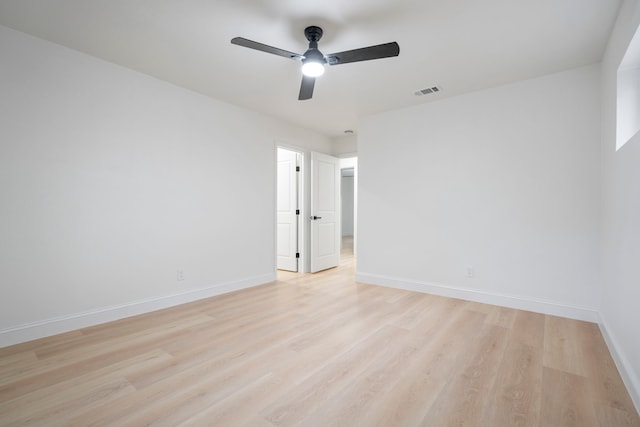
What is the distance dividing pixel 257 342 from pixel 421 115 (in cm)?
347

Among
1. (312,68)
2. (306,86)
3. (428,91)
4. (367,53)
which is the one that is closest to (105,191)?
(306,86)

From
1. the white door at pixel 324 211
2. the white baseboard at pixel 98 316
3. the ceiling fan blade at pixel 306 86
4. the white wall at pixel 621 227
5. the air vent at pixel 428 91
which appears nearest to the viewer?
the white wall at pixel 621 227

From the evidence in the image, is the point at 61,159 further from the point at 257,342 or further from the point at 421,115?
the point at 421,115

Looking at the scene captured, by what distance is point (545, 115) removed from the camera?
10.3 feet

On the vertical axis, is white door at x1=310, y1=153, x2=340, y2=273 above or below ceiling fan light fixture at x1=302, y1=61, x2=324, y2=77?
below

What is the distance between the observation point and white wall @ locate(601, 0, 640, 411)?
1.75 meters

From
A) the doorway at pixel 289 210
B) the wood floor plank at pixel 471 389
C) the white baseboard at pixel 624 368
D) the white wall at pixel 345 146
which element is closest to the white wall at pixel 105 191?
the doorway at pixel 289 210

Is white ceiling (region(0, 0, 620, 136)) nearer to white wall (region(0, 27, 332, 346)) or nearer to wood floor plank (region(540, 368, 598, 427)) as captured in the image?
white wall (region(0, 27, 332, 346))

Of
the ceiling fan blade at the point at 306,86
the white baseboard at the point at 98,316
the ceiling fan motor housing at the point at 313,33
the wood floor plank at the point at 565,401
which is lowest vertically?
the wood floor plank at the point at 565,401

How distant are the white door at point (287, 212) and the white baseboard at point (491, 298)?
4.51 feet

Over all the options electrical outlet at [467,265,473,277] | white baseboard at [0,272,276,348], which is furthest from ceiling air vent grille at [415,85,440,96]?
white baseboard at [0,272,276,348]

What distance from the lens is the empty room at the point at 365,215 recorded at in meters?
1.84

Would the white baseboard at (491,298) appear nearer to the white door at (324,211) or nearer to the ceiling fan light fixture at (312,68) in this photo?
the white door at (324,211)

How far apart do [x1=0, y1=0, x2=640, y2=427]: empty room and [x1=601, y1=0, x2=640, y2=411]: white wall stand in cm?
3
